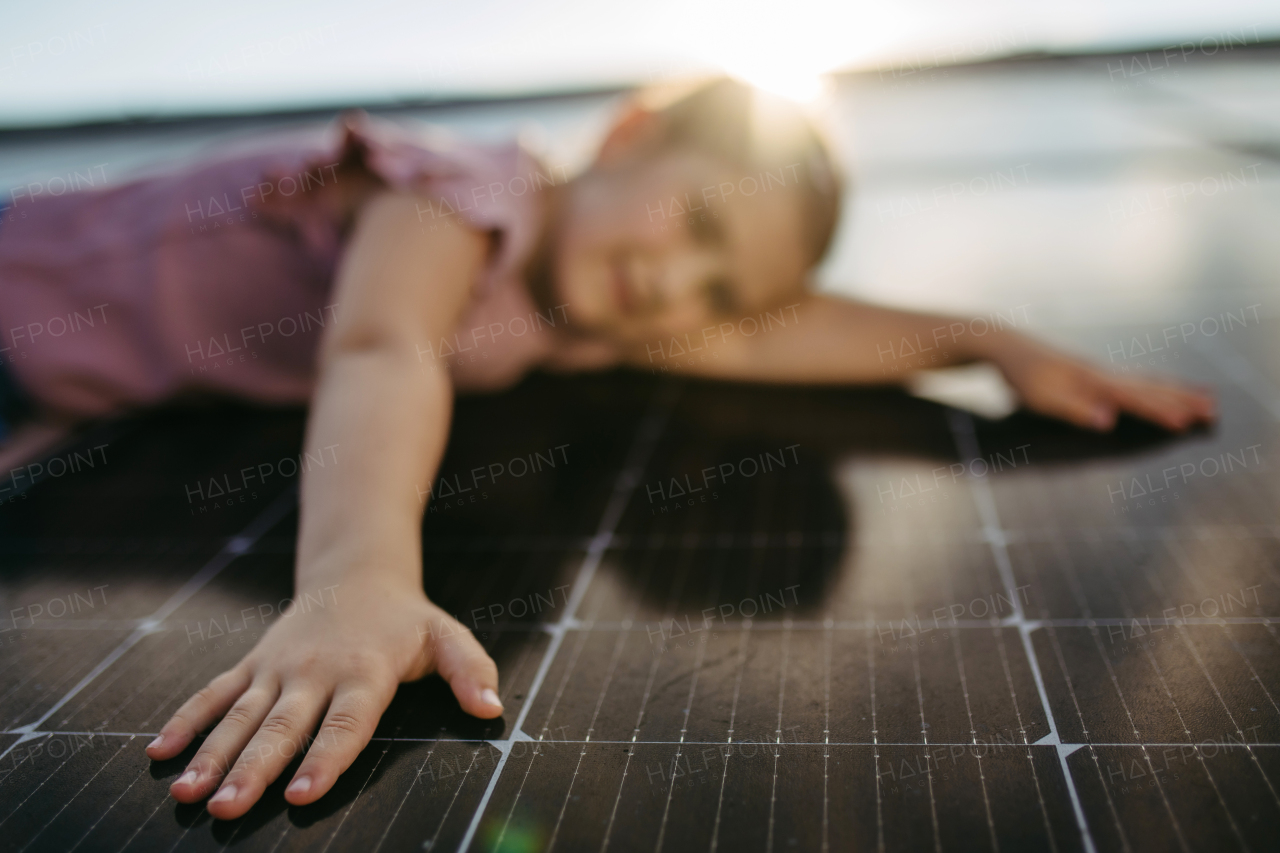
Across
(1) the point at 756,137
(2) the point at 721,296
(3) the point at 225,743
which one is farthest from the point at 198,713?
(1) the point at 756,137

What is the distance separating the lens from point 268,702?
1.38 m

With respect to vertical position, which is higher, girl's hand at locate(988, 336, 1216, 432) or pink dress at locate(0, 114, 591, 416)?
pink dress at locate(0, 114, 591, 416)

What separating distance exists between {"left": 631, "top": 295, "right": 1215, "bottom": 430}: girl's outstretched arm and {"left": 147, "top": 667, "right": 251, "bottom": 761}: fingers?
1890mm

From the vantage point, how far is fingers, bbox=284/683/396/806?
125 cm

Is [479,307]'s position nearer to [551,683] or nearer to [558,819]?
[551,683]

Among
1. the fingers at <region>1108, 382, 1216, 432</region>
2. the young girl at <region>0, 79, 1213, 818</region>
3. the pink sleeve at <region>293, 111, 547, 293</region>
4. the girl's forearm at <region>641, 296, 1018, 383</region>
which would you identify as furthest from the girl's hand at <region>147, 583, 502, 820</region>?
the fingers at <region>1108, 382, 1216, 432</region>

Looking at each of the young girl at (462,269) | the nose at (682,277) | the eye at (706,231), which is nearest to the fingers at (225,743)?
the young girl at (462,269)

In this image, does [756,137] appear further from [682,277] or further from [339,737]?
[339,737]

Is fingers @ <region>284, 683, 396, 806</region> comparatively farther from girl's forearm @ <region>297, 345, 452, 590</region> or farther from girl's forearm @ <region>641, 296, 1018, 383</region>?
girl's forearm @ <region>641, 296, 1018, 383</region>

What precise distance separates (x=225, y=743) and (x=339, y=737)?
16 cm

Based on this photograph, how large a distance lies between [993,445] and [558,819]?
66.7 inches

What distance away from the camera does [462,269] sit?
246 centimetres

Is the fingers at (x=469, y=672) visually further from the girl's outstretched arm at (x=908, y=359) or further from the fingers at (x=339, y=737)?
the girl's outstretched arm at (x=908, y=359)

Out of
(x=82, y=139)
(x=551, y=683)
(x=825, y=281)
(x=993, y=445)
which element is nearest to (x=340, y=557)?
(x=551, y=683)
